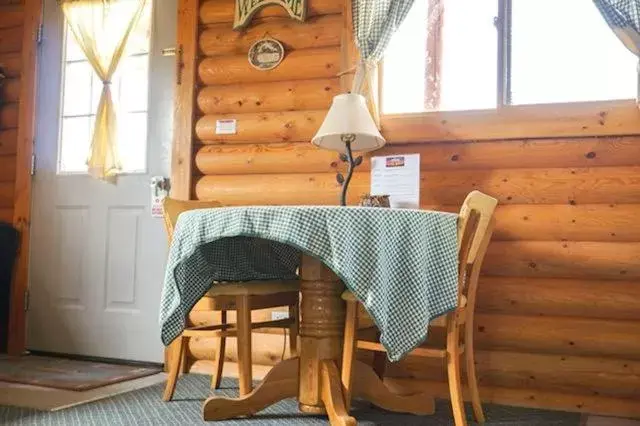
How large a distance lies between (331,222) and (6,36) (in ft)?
10.3

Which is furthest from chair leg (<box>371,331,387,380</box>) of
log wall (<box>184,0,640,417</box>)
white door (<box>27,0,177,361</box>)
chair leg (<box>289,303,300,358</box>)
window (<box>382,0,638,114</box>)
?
white door (<box>27,0,177,361</box>)

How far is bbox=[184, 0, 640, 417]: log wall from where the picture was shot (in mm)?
2830

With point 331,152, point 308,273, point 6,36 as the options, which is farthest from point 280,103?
point 6,36

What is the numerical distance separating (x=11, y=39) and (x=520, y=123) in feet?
10.5

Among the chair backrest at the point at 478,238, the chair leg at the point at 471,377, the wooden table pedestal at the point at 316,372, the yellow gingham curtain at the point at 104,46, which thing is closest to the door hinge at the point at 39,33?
Answer: the yellow gingham curtain at the point at 104,46

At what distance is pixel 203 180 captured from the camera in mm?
3566

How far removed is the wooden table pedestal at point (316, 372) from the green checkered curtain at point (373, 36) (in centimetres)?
114

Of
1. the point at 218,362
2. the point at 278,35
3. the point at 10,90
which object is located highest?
the point at 278,35

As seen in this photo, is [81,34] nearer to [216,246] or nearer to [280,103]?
[280,103]

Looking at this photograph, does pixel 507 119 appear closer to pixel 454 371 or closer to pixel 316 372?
pixel 454 371

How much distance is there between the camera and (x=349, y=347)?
7.40 feet

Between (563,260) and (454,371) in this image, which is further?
(563,260)

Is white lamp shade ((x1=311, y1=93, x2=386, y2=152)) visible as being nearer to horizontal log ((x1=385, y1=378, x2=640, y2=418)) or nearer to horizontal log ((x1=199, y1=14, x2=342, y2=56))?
horizontal log ((x1=199, y1=14, x2=342, y2=56))

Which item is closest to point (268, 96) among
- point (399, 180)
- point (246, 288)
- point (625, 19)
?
point (399, 180)
